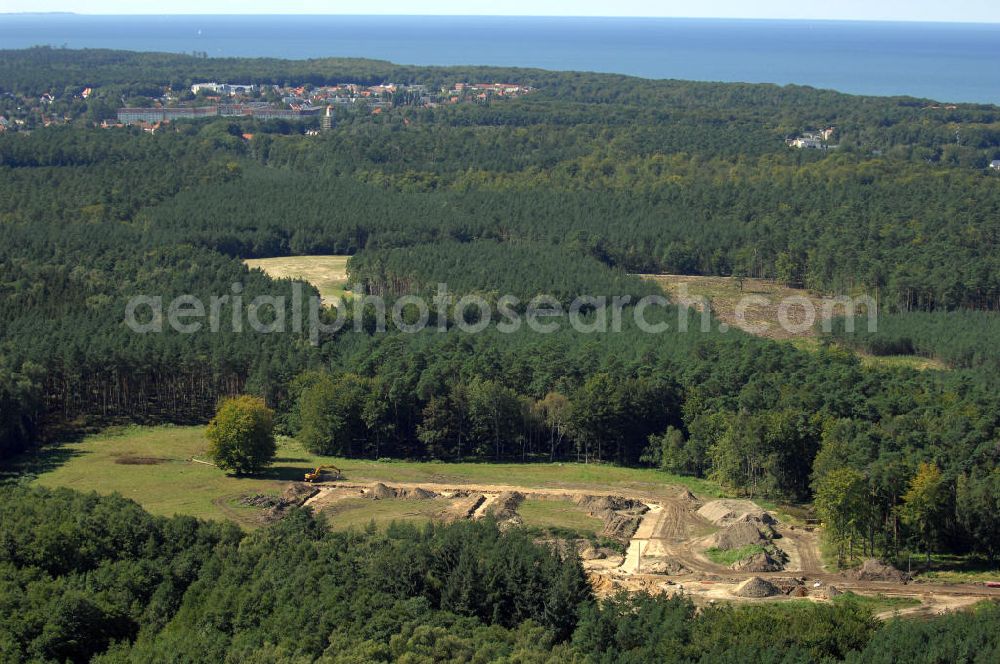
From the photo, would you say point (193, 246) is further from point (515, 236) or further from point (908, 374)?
point (908, 374)

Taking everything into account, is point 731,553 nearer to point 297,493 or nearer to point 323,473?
point 297,493

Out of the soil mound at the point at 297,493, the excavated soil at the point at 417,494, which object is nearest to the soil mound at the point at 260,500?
the soil mound at the point at 297,493

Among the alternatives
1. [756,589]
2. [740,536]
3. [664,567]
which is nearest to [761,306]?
[740,536]

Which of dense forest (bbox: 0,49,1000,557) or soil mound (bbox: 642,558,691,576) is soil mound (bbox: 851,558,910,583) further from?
soil mound (bbox: 642,558,691,576)

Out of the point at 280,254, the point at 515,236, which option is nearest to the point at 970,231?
the point at 515,236

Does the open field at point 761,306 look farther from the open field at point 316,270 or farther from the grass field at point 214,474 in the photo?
the grass field at point 214,474
